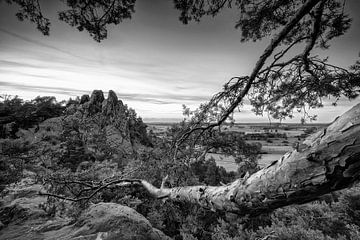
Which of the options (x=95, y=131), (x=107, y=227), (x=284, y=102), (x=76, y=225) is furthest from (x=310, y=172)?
(x=95, y=131)

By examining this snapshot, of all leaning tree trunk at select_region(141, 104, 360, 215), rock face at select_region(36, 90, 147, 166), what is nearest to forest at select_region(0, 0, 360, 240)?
leaning tree trunk at select_region(141, 104, 360, 215)

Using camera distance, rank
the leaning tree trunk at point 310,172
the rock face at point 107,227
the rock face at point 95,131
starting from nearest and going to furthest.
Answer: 1. the leaning tree trunk at point 310,172
2. the rock face at point 107,227
3. the rock face at point 95,131

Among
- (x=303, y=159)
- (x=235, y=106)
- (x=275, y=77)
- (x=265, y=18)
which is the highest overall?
(x=265, y=18)

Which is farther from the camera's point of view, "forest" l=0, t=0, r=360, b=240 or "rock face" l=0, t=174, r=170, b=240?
"rock face" l=0, t=174, r=170, b=240

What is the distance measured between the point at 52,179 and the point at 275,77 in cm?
526

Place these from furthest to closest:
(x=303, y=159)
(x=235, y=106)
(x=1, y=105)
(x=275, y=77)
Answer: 1. (x=1, y=105)
2. (x=275, y=77)
3. (x=235, y=106)
4. (x=303, y=159)

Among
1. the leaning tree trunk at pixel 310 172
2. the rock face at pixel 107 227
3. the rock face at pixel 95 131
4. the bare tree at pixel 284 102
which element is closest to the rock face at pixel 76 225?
the rock face at pixel 107 227

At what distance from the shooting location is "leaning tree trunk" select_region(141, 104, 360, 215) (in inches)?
26.9

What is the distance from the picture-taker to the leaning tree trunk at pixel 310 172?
0.68 meters

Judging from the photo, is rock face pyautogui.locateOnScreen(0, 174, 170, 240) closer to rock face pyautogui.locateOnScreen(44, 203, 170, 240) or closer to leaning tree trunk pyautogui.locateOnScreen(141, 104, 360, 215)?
rock face pyautogui.locateOnScreen(44, 203, 170, 240)

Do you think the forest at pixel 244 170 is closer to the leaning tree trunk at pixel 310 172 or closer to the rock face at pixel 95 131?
the leaning tree trunk at pixel 310 172

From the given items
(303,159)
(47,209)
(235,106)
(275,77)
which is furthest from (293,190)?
(47,209)

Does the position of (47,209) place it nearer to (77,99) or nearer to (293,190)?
(293,190)

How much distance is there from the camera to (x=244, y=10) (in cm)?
268
